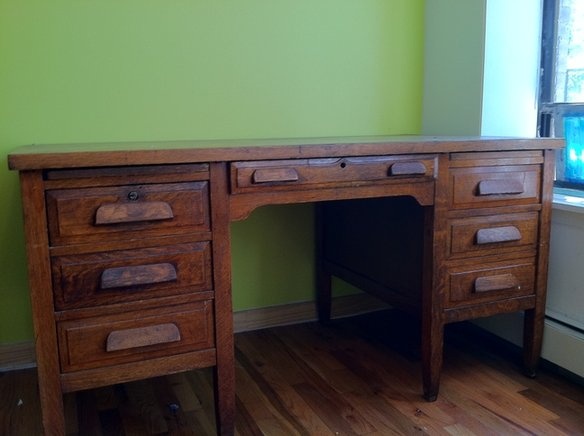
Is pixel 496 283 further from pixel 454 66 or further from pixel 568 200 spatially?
pixel 454 66

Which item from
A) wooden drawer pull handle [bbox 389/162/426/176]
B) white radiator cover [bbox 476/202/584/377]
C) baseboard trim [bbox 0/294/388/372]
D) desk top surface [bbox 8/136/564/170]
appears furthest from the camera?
baseboard trim [bbox 0/294/388/372]

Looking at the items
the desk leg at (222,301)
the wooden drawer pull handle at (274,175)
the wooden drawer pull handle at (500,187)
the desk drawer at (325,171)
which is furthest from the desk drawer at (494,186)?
the desk leg at (222,301)

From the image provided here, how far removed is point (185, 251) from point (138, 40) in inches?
32.7

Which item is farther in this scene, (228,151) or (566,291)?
(566,291)

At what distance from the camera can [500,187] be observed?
1.61 m

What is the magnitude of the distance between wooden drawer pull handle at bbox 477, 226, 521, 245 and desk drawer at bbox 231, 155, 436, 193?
0.77ft

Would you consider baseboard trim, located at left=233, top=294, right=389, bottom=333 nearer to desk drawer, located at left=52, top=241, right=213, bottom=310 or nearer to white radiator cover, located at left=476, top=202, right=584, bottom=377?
white radiator cover, located at left=476, top=202, right=584, bottom=377

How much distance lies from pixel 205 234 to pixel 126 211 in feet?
0.59

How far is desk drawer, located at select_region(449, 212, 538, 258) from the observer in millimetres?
1592

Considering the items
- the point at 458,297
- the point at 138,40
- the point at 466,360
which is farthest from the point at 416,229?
the point at 138,40

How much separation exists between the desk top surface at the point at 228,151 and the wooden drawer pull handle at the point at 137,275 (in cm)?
22

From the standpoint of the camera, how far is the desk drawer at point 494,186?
1.57 m

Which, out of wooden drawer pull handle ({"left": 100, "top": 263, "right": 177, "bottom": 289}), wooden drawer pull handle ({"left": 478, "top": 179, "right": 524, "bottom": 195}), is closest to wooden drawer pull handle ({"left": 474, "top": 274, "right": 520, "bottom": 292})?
wooden drawer pull handle ({"left": 478, "top": 179, "right": 524, "bottom": 195})

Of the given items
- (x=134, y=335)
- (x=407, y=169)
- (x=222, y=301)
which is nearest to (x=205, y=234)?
(x=222, y=301)
